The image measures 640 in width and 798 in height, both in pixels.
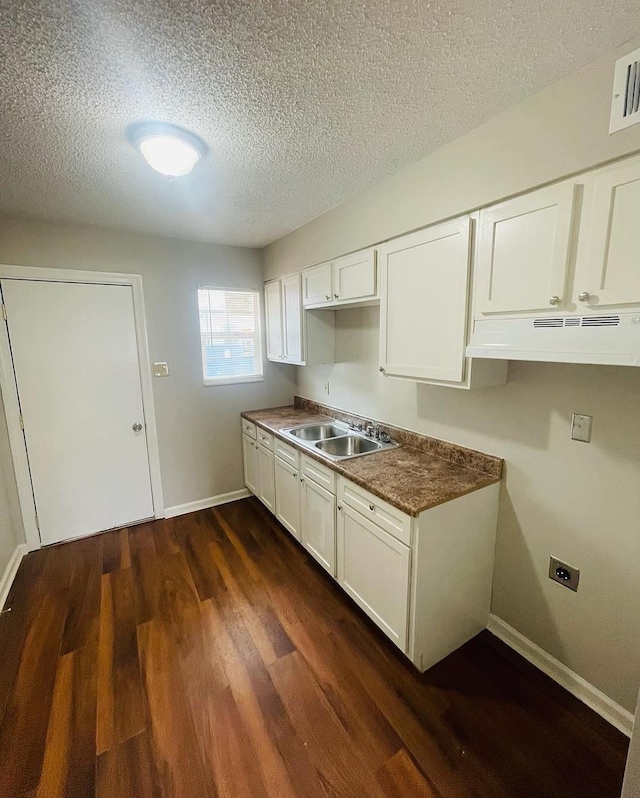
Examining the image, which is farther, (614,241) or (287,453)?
(287,453)

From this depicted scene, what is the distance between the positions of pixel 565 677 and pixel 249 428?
2.71m

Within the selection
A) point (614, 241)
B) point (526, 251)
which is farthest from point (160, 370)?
point (614, 241)

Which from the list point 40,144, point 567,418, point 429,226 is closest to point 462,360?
point 567,418

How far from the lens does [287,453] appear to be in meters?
2.61

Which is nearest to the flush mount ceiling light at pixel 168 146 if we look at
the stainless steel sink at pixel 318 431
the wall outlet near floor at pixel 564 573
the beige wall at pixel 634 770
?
the stainless steel sink at pixel 318 431

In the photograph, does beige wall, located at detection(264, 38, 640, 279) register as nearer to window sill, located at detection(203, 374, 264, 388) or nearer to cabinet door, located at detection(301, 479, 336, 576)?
cabinet door, located at detection(301, 479, 336, 576)

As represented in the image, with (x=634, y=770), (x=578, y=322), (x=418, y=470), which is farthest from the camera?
(x=418, y=470)

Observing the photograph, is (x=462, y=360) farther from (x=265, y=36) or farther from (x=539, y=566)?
(x=265, y=36)

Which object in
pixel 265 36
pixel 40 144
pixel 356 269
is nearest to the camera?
pixel 265 36

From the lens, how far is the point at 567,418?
151cm

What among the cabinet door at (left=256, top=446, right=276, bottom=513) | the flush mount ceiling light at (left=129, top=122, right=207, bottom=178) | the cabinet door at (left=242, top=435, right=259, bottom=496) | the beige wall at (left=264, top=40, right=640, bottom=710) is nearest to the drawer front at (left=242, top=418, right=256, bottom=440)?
the cabinet door at (left=242, top=435, right=259, bottom=496)

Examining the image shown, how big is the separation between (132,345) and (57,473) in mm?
1169

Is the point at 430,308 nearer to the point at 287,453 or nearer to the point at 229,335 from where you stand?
the point at 287,453

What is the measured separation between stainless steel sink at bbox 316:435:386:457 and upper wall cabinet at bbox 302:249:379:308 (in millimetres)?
1007
